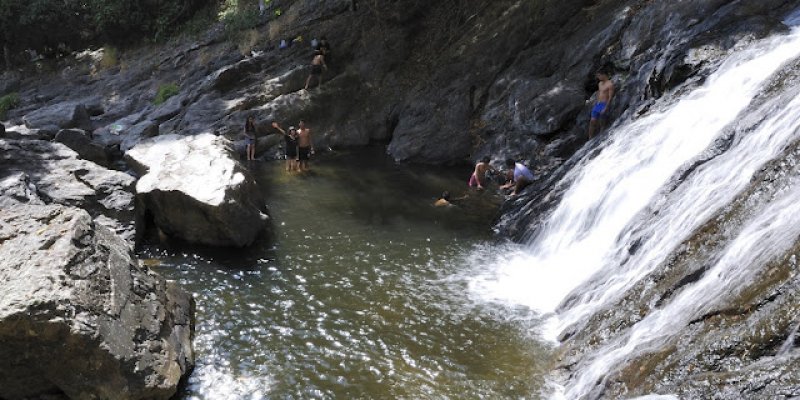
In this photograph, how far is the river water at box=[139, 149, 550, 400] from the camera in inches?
320

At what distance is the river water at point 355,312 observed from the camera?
8.13 meters

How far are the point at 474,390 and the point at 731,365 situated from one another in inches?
125

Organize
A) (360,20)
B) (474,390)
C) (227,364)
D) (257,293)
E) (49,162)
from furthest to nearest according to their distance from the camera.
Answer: (360,20) < (49,162) < (257,293) < (227,364) < (474,390)

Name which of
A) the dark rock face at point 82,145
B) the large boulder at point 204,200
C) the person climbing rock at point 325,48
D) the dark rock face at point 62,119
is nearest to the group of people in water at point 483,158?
the person climbing rock at point 325,48

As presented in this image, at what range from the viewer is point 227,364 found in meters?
8.52

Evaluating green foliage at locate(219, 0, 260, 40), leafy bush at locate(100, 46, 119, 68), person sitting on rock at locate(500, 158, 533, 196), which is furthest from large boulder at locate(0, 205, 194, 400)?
leafy bush at locate(100, 46, 119, 68)

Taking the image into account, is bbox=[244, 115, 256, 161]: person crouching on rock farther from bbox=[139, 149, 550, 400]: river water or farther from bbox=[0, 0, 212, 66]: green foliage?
bbox=[0, 0, 212, 66]: green foliage

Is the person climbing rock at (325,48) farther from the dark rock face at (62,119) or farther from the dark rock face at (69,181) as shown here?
the dark rock face at (69,181)

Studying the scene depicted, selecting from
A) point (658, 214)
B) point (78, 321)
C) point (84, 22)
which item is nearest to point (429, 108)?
point (658, 214)

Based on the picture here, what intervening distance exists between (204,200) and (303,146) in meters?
7.24

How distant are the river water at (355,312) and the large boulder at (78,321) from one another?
27.6 inches

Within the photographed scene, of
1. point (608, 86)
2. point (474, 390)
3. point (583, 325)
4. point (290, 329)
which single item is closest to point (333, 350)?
point (290, 329)

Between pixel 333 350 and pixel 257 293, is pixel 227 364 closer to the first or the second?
pixel 333 350

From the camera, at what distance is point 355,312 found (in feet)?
Answer: 32.7
